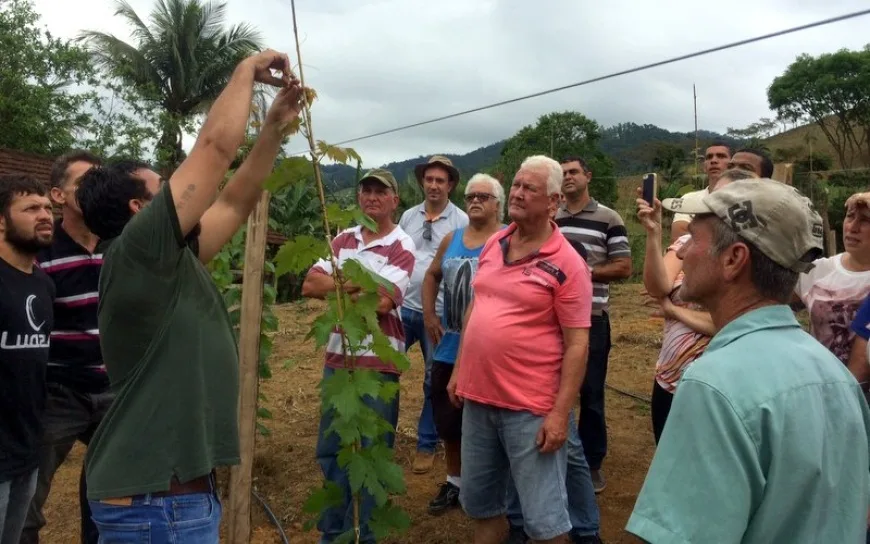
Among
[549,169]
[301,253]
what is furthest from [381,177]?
[301,253]

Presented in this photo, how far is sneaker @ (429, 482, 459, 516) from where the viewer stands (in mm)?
4113

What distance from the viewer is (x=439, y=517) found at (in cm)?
409

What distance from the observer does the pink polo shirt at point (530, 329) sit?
2836 mm

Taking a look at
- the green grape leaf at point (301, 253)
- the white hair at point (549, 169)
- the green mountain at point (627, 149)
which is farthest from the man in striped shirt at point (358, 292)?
the green mountain at point (627, 149)

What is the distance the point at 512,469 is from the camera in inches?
114

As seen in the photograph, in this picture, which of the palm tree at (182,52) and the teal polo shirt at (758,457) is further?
the palm tree at (182,52)

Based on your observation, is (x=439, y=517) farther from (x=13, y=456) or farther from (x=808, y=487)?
(x=808, y=487)

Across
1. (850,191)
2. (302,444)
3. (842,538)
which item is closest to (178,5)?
(850,191)

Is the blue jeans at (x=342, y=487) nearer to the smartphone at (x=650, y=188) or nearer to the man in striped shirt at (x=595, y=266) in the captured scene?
the man in striped shirt at (x=595, y=266)

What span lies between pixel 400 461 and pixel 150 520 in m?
3.42

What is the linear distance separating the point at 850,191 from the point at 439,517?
75.0ft

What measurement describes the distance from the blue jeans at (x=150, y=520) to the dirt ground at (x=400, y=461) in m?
2.22

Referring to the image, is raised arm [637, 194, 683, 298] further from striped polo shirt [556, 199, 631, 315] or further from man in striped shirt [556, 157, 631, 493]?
striped polo shirt [556, 199, 631, 315]

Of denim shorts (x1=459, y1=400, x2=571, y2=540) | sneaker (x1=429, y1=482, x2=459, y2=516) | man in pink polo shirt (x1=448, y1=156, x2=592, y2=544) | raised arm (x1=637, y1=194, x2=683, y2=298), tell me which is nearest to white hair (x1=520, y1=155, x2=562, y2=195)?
man in pink polo shirt (x1=448, y1=156, x2=592, y2=544)
